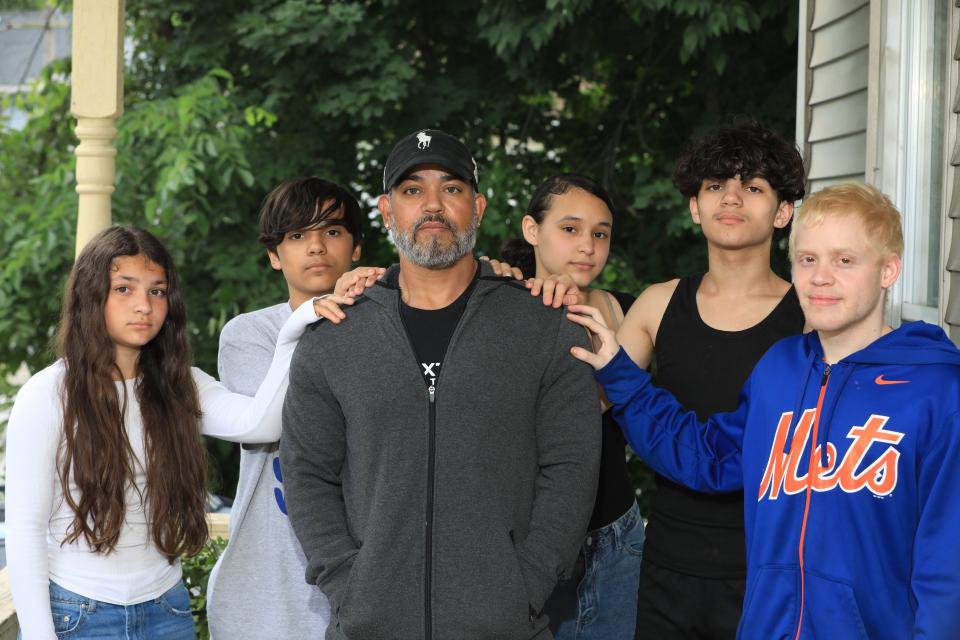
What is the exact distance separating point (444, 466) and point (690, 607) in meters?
0.74

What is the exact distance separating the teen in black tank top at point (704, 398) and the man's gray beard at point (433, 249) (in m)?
0.62

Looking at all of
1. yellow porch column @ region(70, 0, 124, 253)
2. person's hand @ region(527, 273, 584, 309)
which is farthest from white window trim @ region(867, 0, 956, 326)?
yellow porch column @ region(70, 0, 124, 253)

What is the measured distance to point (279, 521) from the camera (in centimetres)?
273

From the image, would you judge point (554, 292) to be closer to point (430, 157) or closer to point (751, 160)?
point (430, 157)

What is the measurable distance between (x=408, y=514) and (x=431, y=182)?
0.78 m

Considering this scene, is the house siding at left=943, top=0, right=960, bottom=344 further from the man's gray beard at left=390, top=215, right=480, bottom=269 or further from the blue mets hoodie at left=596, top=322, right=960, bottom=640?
the man's gray beard at left=390, top=215, right=480, bottom=269

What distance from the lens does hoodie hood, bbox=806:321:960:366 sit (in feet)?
6.59

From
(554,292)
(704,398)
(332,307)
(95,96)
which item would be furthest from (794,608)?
(95,96)

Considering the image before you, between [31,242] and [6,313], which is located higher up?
[31,242]

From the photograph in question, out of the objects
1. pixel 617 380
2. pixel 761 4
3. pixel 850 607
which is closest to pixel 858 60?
pixel 617 380

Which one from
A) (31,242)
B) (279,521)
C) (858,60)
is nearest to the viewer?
(279,521)

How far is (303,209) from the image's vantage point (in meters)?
2.97

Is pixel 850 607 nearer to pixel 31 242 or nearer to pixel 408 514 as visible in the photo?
pixel 408 514

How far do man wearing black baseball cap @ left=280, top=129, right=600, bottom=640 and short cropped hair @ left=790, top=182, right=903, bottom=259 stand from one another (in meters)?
0.62
